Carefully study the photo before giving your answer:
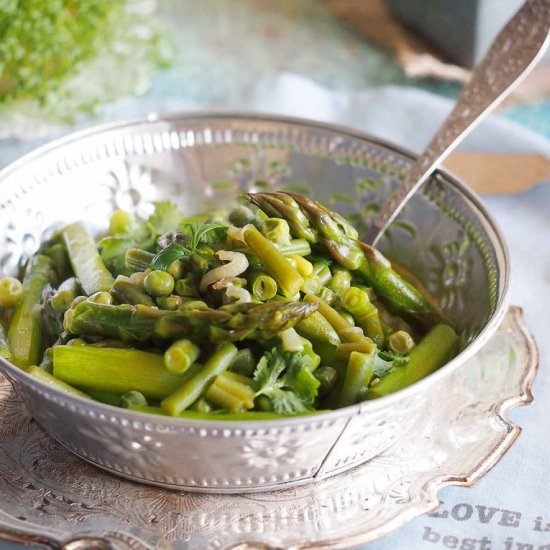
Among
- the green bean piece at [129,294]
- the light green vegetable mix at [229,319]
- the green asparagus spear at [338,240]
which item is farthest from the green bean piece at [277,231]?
the green bean piece at [129,294]

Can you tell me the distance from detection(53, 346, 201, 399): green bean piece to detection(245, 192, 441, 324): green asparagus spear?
86 cm

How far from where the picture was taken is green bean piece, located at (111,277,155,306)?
317 cm

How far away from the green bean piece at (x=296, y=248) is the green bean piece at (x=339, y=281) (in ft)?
0.51

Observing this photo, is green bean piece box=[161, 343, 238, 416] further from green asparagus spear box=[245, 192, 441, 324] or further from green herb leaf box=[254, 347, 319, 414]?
green asparagus spear box=[245, 192, 441, 324]

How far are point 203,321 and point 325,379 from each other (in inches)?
20.0

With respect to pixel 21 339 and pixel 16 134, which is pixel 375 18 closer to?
pixel 16 134

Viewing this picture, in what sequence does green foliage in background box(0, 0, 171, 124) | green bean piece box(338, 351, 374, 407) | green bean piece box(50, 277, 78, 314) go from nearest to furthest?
green bean piece box(338, 351, 374, 407), green bean piece box(50, 277, 78, 314), green foliage in background box(0, 0, 171, 124)

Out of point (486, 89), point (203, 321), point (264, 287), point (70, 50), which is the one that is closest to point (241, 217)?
point (264, 287)

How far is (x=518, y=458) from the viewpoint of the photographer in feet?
10.8

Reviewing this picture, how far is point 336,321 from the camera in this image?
10.5 ft

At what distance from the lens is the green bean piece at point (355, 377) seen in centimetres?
292

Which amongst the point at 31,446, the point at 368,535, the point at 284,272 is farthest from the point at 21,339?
the point at 368,535

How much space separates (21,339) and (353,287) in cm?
142

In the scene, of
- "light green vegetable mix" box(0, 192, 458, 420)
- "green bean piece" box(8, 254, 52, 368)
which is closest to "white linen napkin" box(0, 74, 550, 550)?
"light green vegetable mix" box(0, 192, 458, 420)
